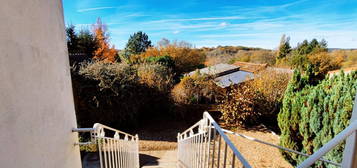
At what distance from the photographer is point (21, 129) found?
860 mm

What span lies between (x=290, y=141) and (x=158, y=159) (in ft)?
11.9

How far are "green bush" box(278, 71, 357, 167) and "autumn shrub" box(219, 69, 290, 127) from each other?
5.87 feet

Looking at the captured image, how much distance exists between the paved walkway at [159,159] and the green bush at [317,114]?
10.1 feet

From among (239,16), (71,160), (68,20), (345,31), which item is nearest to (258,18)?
(239,16)

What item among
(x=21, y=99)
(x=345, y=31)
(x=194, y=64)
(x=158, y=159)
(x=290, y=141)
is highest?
(x=345, y=31)

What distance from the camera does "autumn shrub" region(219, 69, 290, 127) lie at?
651 cm

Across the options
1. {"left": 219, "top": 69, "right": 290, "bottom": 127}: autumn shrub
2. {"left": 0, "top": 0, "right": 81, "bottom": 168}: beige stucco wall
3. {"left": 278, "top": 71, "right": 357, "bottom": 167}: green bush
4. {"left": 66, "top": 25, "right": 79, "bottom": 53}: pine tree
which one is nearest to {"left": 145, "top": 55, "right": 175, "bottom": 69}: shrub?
{"left": 66, "top": 25, "right": 79, "bottom": 53}: pine tree

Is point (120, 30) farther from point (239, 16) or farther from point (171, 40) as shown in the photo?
point (239, 16)

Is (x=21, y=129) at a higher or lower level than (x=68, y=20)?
lower

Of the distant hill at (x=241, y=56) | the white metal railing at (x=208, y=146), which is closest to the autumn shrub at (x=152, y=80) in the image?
the white metal railing at (x=208, y=146)

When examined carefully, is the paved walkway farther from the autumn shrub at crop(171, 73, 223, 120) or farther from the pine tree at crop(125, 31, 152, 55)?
the pine tree at crop(125, 31, 152, 55)

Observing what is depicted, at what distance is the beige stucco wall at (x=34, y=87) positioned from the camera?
0.77 metres

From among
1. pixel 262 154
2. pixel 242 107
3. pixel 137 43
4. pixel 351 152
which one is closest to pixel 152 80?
pixel 242 107

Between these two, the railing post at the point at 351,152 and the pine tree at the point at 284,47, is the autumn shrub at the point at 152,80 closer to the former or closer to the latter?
the railing post at the point at 351,152
